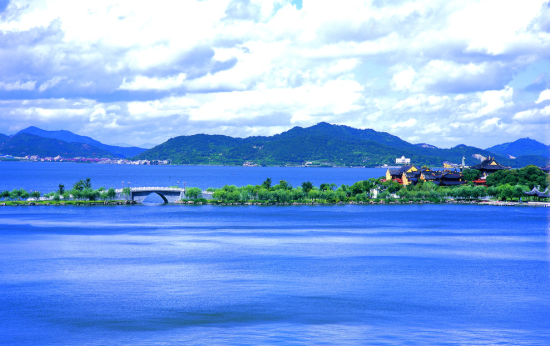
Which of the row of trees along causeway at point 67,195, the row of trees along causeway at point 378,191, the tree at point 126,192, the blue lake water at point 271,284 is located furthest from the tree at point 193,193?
the blue lake water at point 271,284

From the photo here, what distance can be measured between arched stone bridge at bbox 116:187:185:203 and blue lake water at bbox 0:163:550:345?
22.6 meters

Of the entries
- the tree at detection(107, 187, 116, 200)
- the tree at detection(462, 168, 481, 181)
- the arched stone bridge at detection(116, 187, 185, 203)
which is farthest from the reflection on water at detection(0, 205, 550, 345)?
the tree at detection(462, 168, 481, 181)

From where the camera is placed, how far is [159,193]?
8069 cm

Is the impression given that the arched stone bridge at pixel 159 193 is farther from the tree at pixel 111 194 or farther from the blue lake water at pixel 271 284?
the blue lake water at pixel 271 284

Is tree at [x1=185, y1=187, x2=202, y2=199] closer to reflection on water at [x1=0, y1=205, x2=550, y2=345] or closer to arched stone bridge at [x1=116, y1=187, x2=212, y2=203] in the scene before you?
arched stone bridge at [x1=116, y1=187, x2=212, y2=203]

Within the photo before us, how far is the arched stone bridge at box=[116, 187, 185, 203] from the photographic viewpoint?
7854cm

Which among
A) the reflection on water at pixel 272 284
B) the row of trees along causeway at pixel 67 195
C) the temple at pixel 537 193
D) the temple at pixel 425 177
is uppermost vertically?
the temple at pixel 425 177

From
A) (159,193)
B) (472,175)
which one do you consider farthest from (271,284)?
(472,175)

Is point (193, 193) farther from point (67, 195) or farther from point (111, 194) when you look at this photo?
point (67, 195)

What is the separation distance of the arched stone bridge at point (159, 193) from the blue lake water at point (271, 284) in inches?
893

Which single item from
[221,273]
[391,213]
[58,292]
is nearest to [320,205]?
[391,213]

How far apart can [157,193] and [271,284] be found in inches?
2129

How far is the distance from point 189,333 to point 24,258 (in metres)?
20.5

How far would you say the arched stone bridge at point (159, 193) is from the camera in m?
78.6
